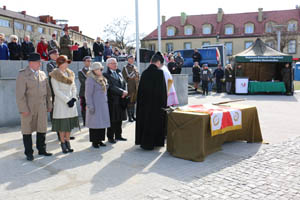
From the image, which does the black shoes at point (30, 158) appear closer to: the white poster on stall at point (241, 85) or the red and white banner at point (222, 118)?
the red and white banner at point (222, 118)

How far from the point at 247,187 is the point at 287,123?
5.75m

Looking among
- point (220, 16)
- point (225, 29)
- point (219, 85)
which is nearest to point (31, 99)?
point (219, 85)

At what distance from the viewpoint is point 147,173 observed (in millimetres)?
5090

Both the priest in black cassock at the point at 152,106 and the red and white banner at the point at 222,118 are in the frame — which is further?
the priest in black cassock at the point at 152,106

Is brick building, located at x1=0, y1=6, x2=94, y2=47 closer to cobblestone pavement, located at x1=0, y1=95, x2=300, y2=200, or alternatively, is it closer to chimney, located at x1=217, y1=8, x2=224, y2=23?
chimney, located at x1=217, y1=8, x2=224, y2=23

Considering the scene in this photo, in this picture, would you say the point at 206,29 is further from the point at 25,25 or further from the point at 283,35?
the point at 25,25

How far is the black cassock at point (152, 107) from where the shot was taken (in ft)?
21.0

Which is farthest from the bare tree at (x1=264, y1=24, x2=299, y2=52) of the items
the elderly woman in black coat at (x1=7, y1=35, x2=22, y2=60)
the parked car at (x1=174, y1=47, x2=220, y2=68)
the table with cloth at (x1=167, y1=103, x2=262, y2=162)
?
the table with cloth at (x1=167, y1=103, x2=262, y2=162)

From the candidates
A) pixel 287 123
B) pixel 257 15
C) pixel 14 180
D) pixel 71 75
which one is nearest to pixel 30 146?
pixel 14 180

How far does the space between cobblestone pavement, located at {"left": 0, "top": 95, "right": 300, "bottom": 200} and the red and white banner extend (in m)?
0.51

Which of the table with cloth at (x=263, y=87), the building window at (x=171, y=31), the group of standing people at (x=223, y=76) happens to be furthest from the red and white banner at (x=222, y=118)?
the building window at (x=171, y=31)

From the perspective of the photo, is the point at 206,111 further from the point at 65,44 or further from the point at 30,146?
the point at 65,44

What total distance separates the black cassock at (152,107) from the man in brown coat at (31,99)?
6.28 ft

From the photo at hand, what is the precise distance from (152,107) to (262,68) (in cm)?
1617
